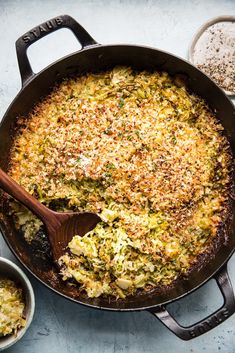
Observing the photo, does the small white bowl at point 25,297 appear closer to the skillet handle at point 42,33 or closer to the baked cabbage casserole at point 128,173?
the baked cabbage casserole at point 128,173

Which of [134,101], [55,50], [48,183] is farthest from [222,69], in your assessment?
[48,183]

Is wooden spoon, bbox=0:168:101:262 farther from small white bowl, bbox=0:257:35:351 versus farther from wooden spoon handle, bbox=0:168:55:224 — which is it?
small white bowl, bbox=0:257:35:351

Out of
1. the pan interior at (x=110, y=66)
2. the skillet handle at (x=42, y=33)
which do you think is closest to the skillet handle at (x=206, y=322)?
the pan interior at (x=110, y=66)

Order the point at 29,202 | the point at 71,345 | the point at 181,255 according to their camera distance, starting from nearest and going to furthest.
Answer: the point at 29,202 → the point at 181,255 → the point at 71,345

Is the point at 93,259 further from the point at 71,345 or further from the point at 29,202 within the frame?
the point at 71,345

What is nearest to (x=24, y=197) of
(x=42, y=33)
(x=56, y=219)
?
(x=56, y=219)

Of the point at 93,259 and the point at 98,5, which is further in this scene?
the point at 98,5

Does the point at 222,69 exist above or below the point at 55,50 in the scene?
below
